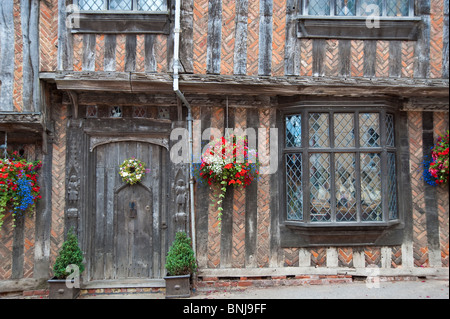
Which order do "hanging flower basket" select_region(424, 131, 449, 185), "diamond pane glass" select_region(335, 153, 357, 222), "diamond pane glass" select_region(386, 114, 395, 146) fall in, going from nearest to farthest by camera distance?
1. "hanging flower basket" select_region(424, 131, 449, 185)
2. "diamond pane glass" select_region(335, 153, 357, 222)
3. "diamond pane glass" select_region(386, 114, 395, 146)

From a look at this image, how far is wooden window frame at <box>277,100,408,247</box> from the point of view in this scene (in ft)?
21.4

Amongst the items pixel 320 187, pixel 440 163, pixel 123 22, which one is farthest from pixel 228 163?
pixel 440 163

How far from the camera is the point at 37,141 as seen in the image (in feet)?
21.4

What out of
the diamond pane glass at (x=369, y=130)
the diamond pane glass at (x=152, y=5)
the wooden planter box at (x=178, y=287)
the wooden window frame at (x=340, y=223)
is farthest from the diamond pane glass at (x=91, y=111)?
the diamond pane glass at (x=369, y=130)

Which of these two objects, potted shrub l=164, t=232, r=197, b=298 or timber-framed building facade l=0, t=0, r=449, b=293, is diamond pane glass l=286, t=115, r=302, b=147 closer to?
→ timber-framed building facade l=0, t=0, r=449, b=293

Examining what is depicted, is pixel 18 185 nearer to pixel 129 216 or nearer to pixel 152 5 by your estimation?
pixel 129 216

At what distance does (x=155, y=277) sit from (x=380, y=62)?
5219 millimetres

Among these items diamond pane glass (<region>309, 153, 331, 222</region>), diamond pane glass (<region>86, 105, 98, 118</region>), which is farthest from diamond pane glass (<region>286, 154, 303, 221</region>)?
diamond pane glass (<region>86, 105, 98, 118</region>)

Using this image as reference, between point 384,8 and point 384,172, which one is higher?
point 384,8

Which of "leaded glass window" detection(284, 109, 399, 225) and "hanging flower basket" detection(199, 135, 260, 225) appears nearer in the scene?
"hanging flower basket" detection(199, 135, 260, 225)

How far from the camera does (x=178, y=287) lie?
19.9 ft

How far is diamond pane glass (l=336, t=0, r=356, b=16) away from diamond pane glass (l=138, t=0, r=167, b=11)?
2868 mm

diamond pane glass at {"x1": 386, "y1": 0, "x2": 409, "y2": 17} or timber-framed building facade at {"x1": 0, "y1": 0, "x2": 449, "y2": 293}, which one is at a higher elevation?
diamond pane glass at {"x1": 386, "y1": 0, "x2": 409, "y2": 17}

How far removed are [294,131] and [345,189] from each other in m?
1.30
